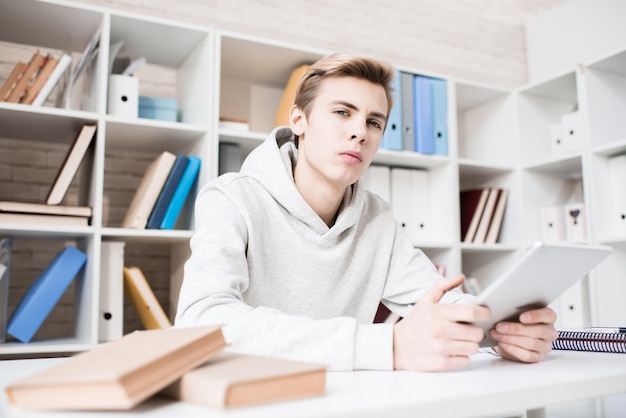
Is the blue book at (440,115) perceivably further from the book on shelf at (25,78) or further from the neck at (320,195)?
the book on shelf at (25,78)

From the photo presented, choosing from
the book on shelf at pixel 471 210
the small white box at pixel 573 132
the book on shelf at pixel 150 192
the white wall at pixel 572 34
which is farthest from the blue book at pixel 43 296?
the white wall at pixel 572 34

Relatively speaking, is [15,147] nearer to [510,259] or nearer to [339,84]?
[339,84]

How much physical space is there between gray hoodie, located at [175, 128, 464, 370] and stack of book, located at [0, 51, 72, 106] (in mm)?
883

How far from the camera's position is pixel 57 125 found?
2035mm

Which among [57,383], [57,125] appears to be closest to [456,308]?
[57,383]

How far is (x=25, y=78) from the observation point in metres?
1.93

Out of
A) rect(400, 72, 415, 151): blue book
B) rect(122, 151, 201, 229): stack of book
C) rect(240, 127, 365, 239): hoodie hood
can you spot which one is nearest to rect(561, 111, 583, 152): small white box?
rect(400, 72, 415, 151): blue book

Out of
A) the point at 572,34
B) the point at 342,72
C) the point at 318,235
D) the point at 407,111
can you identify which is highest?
the point at 572,34

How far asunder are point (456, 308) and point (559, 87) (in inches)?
95.2

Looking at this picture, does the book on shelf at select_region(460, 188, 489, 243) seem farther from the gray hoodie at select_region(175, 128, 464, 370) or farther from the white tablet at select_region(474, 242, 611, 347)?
the white tablet at select_region(474, 242, 611, 347)

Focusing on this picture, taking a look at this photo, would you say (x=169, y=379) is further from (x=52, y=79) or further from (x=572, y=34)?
(x=572, y=34)

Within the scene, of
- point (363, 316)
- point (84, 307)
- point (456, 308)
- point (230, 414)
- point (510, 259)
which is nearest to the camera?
point (230, 414)

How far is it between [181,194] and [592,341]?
146 centimetres

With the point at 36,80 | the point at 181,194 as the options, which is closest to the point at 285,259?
the point at 181,194
